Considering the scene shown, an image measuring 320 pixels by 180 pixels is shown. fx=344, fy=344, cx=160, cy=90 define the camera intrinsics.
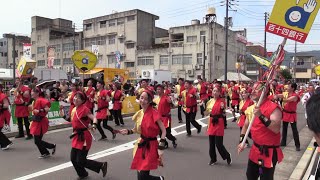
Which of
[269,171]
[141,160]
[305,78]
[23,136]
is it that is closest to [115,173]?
[141,160]

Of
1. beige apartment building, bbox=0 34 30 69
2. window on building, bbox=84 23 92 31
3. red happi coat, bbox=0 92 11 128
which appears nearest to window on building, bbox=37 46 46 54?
beige apartment building, bbox=0 34 30 69

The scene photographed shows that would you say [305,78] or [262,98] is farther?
[305,78]

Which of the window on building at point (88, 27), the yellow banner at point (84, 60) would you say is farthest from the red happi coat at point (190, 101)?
the window on building at point (88, 27)

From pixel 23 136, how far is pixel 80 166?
232 inches

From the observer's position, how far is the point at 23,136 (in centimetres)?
1161

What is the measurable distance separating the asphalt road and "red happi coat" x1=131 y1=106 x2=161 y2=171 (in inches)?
72.4

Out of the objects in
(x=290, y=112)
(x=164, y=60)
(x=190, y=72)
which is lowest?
(x=290, y=112)

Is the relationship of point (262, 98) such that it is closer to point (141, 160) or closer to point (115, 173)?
point (141, 160)

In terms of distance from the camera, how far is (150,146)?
516cm

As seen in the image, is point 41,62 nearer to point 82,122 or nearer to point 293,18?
point 82,122

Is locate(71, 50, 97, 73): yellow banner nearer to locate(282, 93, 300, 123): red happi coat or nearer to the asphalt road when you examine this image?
the asphalt road

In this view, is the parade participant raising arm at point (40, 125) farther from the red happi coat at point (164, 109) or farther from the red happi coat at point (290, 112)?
the red happi coat at point (290, 112)

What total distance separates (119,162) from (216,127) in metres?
2.42

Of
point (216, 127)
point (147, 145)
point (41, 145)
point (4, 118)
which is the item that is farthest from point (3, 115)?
point (147, 145)
